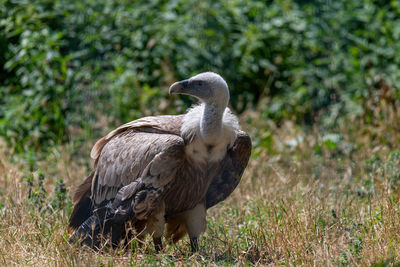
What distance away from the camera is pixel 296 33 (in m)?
8.87

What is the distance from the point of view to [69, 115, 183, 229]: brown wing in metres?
4.60

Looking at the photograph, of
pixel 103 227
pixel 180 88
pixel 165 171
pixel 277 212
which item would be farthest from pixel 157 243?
pixel 180 88

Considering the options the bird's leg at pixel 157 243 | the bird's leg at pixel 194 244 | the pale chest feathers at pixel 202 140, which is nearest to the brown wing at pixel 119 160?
the pale chest feathers at pixel 202 140

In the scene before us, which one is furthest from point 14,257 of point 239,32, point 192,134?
point 239,32

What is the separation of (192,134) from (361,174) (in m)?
2.36

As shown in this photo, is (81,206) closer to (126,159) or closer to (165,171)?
(126,159)

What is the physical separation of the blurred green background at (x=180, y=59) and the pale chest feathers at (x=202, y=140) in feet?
8.56

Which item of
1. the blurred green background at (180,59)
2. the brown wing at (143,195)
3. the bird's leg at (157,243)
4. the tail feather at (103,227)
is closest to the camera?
the brown wing at (143,195)

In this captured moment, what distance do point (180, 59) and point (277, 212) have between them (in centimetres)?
343

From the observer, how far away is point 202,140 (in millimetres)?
4562

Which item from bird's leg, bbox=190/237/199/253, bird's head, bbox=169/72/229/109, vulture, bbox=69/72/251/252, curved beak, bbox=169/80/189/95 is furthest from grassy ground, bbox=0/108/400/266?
curved beak, bbox=169/80/189/95

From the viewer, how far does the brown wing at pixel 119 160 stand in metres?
4.60

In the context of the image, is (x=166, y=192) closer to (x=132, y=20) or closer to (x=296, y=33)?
(x=132, y=20)

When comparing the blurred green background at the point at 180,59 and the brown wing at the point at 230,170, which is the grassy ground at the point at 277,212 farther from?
the blurred green background at the point at 180,59
